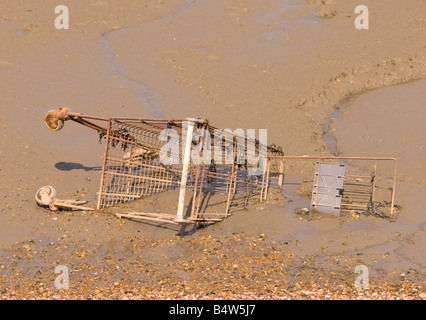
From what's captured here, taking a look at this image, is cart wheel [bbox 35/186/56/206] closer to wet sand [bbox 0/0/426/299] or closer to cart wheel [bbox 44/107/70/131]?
wet sand [bbox 0/0/426/299]

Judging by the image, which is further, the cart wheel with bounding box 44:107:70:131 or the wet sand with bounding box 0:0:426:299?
the cart wheel with bounding box 44:107:70:131

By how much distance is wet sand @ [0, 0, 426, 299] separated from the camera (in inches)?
440

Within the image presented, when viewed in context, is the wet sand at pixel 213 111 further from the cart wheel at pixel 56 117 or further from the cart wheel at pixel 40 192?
the cart wheel at pixel 56 117

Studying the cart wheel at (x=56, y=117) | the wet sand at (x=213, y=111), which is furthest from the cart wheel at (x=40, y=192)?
the cart wheel at (x=56, y=117)

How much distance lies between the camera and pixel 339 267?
433 inches

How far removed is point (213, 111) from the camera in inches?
719

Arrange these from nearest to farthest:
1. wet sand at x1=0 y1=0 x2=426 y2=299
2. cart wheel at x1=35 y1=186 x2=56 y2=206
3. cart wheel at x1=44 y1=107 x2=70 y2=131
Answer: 1. wet sand at x1=0 y1=0 x2=426 y2=299
2. cart wheel at x1=44 y1=107 x2=70 y2=131
3. cart wheel at x1=35 y1=186 x2=56 y2=206

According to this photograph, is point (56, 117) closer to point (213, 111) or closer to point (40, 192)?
point (40, 192)

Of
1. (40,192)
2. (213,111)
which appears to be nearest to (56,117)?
(40,192)

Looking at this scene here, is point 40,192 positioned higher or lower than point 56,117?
lower

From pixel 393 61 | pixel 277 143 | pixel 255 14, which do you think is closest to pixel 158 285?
pixel 277 143

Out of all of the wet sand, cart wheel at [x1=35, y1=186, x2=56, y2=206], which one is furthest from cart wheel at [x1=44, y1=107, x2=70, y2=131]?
the wet sand

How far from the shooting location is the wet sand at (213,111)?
1116 cm

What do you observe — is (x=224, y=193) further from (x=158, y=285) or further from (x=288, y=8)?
(x=288, y=8)
